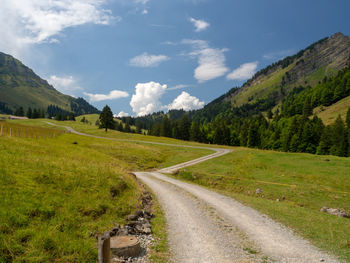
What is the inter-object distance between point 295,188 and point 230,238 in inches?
620

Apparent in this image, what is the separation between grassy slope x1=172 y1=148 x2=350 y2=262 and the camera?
35.3 ft

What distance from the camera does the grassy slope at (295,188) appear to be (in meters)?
10.8

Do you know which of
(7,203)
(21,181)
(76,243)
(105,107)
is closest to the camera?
(76,243)

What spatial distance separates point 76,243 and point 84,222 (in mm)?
2221

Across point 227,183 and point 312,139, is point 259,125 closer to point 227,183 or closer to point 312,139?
point 312,139

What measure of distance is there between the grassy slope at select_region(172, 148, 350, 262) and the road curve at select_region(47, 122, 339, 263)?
1126mm

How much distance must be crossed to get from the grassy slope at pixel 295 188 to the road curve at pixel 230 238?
1.13 m

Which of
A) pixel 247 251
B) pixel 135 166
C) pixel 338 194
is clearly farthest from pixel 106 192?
pixel 135 166

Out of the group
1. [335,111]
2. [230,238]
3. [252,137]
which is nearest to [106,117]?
[252,137]

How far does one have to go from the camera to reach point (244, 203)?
16.9 m

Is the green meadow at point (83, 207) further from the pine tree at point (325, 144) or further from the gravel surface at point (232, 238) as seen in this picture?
the pine tree at point (325, 144)

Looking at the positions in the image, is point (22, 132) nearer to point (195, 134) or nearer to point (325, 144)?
point (195, 134)

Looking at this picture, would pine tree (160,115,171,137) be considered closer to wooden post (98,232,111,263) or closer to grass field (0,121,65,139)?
grass field (0,121,65,139)

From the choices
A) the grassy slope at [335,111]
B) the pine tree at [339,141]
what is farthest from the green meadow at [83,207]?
the grassy slope at [335,111]
